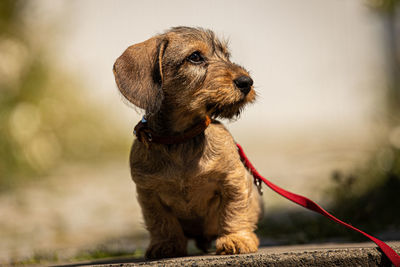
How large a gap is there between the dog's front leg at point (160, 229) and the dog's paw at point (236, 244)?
373 millimetres

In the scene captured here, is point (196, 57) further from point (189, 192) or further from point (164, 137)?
point (189, 192)

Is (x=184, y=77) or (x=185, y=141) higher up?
(x=184, y=77)

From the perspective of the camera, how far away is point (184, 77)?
11.3 ft

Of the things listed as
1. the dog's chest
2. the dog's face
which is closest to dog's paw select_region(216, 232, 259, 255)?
the dog's chest

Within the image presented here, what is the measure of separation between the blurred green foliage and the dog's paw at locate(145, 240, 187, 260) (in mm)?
6943

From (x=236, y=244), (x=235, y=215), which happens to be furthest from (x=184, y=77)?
(x=236, y=244)

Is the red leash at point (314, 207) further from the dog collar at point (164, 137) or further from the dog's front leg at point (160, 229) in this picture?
the dog's front leg at point (160, 229)

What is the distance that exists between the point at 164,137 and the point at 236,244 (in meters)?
0.94

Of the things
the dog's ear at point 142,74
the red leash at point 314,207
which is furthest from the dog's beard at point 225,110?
the red leash at point 314,207

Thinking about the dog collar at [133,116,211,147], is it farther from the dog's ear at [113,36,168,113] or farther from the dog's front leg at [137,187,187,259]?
the dog's front leg at [137,187,187,259]

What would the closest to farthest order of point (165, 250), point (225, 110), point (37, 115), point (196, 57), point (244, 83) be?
1. point (244, 83)
2. point (225, 110)
3. point (165, 250)
4. point (196, 57)
5. point (37, 115)

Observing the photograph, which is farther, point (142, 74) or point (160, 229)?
point (160, 229)

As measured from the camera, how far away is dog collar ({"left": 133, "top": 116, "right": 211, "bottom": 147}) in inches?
130

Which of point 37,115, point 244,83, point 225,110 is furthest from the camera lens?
point 37,115
